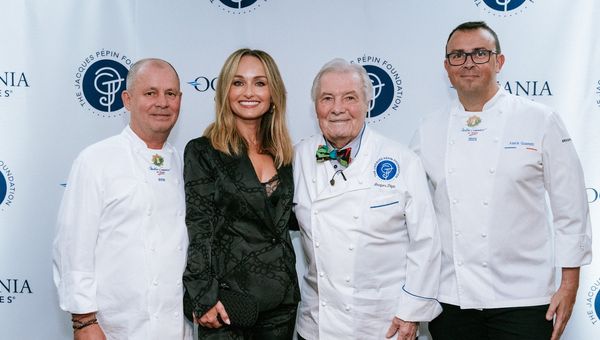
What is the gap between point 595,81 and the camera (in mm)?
2873

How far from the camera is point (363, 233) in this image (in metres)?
2.11

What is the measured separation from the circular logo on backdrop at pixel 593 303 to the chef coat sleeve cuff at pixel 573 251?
817 millimetres

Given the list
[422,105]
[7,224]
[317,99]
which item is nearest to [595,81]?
[422,105]

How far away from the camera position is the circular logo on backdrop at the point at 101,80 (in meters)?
3.00

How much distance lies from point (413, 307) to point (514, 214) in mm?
524

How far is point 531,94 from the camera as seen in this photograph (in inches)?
115

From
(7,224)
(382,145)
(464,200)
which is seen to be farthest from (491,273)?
(7,224)

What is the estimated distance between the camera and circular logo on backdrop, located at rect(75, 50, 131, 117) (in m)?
3.00

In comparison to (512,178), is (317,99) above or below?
above

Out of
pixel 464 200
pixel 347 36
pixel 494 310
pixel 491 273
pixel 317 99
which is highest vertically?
pixel 347 36

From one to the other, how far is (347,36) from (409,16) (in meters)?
0.33

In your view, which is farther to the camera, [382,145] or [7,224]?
[7,224]

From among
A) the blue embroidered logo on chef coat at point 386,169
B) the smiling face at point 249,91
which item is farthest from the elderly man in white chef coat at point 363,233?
the smiling face at point 249,91

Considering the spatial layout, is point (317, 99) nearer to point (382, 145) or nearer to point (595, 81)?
point (382, 145)
